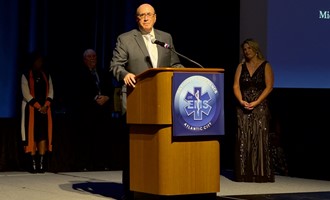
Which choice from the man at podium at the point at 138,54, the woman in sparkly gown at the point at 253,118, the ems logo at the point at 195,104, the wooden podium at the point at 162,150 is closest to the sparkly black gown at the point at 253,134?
the woman in sparkly gown at the point at 253,118

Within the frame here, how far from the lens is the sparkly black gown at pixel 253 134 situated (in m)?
8.19

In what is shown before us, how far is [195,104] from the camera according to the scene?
210 inches

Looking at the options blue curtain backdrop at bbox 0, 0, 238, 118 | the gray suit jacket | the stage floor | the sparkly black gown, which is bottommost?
the stage floor

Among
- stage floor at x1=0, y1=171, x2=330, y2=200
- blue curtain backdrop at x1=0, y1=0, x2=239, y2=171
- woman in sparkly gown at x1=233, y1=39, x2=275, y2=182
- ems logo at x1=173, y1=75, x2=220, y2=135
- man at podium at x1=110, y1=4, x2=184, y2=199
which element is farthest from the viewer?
blue curtain backdrop at x1=0, y1=0, x2=239, y2=171

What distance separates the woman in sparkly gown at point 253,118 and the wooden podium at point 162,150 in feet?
8.75

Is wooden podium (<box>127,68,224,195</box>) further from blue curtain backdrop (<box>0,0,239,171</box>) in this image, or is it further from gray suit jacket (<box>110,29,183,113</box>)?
blue curtain backdrop (<box>0,0,239,171</box>)

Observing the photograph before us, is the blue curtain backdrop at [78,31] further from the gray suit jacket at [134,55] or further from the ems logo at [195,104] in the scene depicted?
the ems logo at [195,104]

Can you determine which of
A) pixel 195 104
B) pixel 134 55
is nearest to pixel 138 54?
pixel 134 55

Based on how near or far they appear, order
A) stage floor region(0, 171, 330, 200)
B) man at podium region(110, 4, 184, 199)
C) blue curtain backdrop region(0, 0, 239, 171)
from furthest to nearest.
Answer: blue curtain backdrop region(0, 0, 239, 171) < stage floor region(0, 171, 330, 200) < man at podium region(110, 4, 184, 199)

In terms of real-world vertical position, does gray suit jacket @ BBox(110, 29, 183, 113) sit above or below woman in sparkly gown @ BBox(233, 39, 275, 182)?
above

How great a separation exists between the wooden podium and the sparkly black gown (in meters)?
2.67

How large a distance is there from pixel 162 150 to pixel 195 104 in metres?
0.36

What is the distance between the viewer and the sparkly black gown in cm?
819

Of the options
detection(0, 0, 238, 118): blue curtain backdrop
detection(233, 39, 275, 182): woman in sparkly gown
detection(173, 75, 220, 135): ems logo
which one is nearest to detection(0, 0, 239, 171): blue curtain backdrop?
detection(0, 0, 238, 118): blue curtain backdrop
